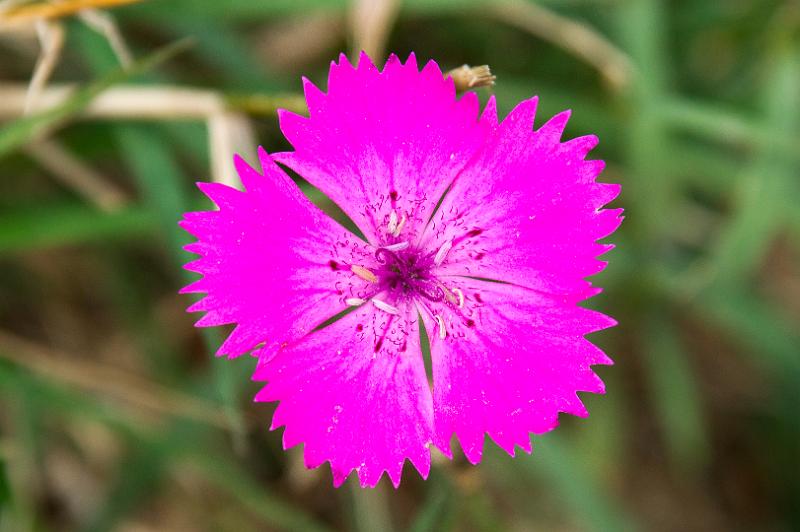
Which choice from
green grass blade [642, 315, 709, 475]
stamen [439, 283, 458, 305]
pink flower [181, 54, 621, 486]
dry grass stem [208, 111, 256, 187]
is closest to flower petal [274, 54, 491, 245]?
pink flower [181, 54, 621, 486]

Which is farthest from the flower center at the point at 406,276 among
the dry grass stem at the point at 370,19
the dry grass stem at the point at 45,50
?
the dry grass stem at the point at 45,50

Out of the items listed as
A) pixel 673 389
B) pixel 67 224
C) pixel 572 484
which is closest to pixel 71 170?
pixel 67 224

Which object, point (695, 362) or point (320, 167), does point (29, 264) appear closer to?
point (320, 167)

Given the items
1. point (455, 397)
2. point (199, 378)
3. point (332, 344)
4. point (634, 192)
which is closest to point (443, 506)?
point (455, 397)

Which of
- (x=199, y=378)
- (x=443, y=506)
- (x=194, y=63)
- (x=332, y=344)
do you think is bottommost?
(x=443, y=506)

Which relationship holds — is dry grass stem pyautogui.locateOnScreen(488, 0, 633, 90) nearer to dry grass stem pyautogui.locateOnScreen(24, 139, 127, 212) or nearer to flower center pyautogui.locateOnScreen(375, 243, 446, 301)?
flower center pyautogui.locateOnScreen(375, 243, 446, 301)

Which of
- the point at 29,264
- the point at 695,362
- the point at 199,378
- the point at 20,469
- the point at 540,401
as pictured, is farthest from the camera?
the point at 695,362
